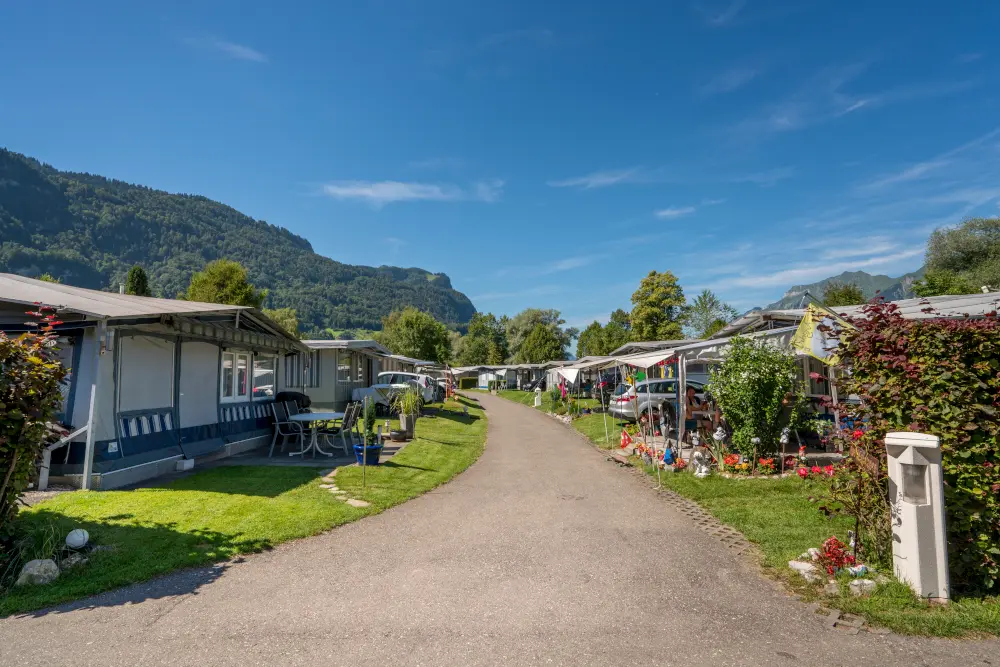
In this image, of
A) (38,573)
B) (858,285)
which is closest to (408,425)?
(38,573)

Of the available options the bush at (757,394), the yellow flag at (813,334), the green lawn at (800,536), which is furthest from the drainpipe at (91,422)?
the bush at (757,394)

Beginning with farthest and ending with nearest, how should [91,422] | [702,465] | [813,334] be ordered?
[702,465], [91,422], [813,334]

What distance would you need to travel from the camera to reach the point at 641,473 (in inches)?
415

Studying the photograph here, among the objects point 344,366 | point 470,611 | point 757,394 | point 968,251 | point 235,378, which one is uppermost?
point 968,251

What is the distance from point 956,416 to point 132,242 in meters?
182

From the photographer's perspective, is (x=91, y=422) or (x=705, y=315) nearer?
(x=91, y=422)

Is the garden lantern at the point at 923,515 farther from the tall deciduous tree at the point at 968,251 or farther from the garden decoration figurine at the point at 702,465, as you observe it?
the tall deciduous tree at the point at 968,251

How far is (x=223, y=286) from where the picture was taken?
39594 mm

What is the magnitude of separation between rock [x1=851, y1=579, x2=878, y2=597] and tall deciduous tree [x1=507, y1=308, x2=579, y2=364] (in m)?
68.5

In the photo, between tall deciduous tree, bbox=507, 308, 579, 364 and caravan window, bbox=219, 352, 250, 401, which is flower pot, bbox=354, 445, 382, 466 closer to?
caravan window, bbox=219, 352, 250, 401

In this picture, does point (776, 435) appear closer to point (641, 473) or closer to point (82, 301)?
point (641, 473)

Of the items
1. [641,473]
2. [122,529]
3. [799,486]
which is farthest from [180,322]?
[799,486]

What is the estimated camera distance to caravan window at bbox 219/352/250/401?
12.0 m

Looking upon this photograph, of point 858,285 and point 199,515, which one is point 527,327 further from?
point 199,515
